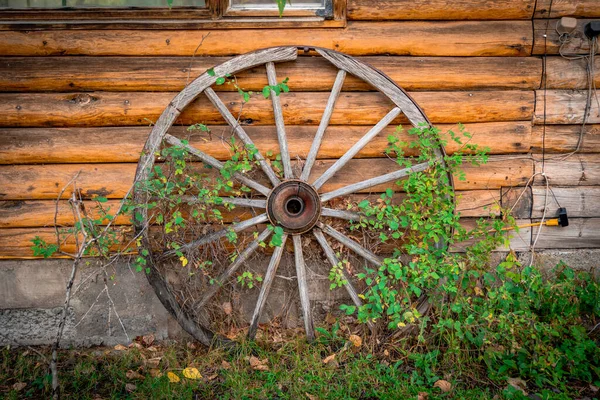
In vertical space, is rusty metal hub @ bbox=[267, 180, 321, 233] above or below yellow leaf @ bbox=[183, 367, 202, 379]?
above

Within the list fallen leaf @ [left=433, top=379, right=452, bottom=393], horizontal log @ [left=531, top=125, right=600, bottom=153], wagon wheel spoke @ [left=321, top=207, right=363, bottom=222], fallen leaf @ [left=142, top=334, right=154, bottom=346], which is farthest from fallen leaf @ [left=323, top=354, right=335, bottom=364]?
horizontal log @ [left=531, top=125, right=600, bottom=153]

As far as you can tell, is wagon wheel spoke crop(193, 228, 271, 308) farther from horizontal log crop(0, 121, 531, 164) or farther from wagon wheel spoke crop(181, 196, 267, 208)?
horizontal log crop(0, 121, 531, 164)

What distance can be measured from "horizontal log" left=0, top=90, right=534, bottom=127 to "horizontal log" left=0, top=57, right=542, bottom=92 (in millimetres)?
57

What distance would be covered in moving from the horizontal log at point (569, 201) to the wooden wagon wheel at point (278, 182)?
3.09 feet

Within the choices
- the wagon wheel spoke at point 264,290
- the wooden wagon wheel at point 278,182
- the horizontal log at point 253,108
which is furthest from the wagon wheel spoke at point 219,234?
the horizontal log at point 253,108

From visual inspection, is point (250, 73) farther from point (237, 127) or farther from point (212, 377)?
point (212, 377)

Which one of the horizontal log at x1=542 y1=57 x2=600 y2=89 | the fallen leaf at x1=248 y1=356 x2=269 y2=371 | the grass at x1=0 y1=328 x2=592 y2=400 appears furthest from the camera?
the horizontal log at x1=542 y1=57 x2=600 y2=89

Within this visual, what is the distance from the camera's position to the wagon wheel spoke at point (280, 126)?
3.40 m

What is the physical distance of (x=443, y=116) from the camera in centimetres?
360

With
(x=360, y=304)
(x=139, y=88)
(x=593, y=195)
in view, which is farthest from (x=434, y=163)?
(x=139, y=88)

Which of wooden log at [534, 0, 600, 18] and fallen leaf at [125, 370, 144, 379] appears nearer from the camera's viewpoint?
fallen leaf at [125, 370, 144, 379]

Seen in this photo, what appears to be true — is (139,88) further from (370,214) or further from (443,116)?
(443,116)

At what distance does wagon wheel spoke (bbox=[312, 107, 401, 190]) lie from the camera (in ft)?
11.3

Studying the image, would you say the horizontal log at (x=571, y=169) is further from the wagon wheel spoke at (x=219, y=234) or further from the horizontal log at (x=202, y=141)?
the wagon wheel spoke at (x=219, y=234)
